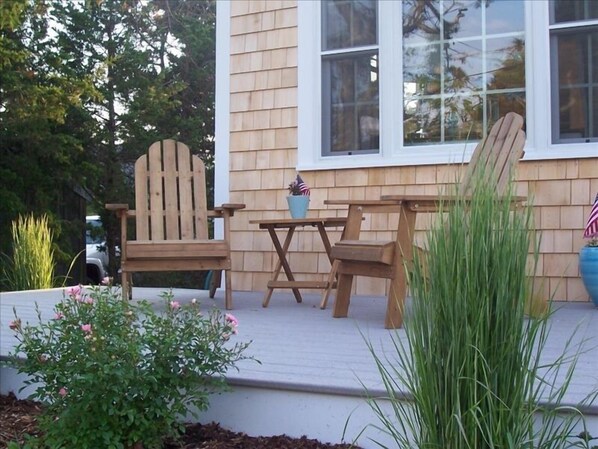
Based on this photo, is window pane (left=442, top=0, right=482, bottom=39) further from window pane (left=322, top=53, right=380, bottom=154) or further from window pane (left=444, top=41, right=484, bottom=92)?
window pane (left=322, top=53, right=380, bottom=154)

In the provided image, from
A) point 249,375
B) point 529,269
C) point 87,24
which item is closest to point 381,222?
point 249,375

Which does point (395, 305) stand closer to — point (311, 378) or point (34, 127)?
point (311, 378)

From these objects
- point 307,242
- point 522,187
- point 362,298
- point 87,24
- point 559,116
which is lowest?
point 362,298

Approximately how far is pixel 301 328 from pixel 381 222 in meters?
1.65

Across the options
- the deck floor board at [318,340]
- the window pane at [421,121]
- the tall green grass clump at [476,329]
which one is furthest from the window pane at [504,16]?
the tall green grass clump at [476,329]

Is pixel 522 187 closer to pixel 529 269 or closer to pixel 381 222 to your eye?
pixel 381 222

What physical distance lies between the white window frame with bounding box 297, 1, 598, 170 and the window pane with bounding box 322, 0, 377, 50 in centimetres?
6

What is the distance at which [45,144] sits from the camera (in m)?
11.1

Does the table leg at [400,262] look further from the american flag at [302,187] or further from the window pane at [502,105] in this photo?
the window pane at [502,105]

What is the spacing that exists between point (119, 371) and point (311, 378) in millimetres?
615

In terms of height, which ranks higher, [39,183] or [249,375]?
[39,183]

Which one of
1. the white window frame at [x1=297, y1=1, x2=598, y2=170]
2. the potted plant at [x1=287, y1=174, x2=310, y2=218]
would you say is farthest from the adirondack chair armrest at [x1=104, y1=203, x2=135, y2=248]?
the white window frame at [x1=297, y1=1, x2=598, y2=170]

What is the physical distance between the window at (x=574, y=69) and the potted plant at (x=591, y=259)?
59 centimetres

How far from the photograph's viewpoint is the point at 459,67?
4.84 metres
